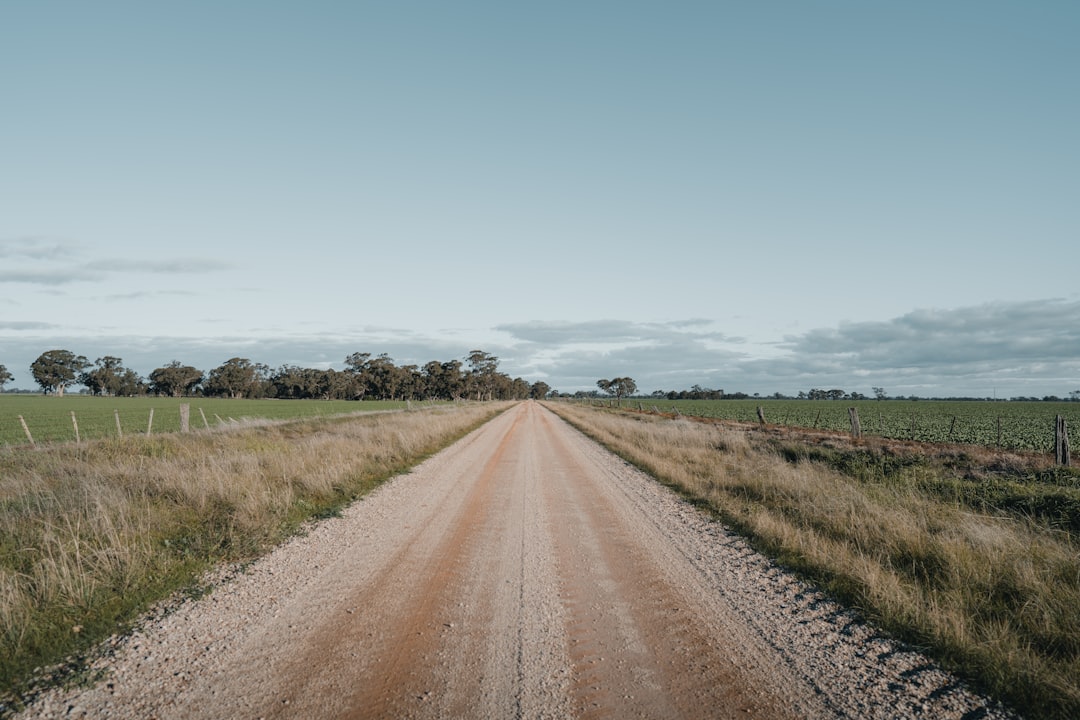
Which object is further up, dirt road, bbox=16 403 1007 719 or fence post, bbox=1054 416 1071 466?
fence post, bbox=1054 416 1071 466

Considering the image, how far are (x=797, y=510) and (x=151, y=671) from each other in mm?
10006

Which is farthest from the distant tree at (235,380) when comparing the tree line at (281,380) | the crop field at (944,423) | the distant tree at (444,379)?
the crop field at (944,423)

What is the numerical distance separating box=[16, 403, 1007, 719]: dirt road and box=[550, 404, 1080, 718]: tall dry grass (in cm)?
44

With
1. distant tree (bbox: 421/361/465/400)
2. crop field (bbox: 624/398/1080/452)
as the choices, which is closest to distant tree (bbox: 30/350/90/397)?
distant tree (bbox: 421/361/465/400)


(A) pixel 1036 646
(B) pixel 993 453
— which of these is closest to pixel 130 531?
(A) pixel 1036 646

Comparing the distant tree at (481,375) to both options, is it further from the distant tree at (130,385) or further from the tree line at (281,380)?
the distant tree at (130,385)

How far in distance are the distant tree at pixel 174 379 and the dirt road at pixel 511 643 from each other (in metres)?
170

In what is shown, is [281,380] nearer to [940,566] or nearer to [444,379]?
[444,379]

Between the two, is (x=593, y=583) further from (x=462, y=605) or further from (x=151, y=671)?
(x=151, y=671)

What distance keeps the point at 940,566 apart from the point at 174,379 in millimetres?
177121

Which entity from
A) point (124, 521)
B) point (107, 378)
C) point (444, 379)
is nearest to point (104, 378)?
point (107, 378)

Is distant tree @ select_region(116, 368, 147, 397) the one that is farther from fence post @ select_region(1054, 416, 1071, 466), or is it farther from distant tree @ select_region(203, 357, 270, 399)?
fence post @ select_region(1054, 416, 1071, 466)

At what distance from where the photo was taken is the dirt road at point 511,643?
3.90 meters

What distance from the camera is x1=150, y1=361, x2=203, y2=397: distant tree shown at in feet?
484
